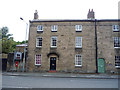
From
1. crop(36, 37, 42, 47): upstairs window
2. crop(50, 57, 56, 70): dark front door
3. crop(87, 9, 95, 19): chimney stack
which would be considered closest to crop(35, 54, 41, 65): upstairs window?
crop(36, 37, 42, 47): upstairs window

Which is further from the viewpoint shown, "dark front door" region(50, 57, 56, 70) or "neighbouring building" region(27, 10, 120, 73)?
"dark front door" region(50, 57, 56, 70)

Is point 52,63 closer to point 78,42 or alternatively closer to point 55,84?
point 78,42

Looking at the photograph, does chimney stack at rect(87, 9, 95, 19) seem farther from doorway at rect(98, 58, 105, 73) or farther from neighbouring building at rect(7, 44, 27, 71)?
neighbouring building at rect(7, 44, 27, 71)

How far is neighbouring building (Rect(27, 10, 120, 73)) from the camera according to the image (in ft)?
64.6

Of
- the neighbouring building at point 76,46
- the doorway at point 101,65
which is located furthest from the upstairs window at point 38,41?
the doorway at point 101,65

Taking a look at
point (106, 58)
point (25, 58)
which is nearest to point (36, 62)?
point (25, 58)

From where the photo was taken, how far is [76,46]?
66.8ft

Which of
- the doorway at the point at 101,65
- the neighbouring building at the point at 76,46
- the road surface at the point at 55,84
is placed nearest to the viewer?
the road surface at the point at 55,84

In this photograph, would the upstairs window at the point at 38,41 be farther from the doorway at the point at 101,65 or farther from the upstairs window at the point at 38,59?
the doorway at the point at 101,65

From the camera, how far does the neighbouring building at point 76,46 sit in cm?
1969

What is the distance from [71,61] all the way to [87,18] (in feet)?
28.9

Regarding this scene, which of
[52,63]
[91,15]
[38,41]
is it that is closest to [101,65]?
[52,63]

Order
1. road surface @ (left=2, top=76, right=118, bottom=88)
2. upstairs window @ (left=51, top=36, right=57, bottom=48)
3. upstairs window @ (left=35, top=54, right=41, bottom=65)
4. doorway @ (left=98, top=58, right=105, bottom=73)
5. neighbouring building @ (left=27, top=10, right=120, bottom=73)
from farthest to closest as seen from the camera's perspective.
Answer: upstairs window @ (left=51, top=36, right=57, bottom=48), upstairs window @ (left=35, top=54, right=41, bottom=65), neighbouring building @ (left=27, top=10, right=120, bottom=73), doorway @ (left=98, top=58, right=105, bottom=73), road surface @ (left=2, top=76, right=118, bottom=88)

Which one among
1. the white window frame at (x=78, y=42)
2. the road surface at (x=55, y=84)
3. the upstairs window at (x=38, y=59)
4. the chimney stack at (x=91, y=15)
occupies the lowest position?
the road surface at (x=55, y=84)
